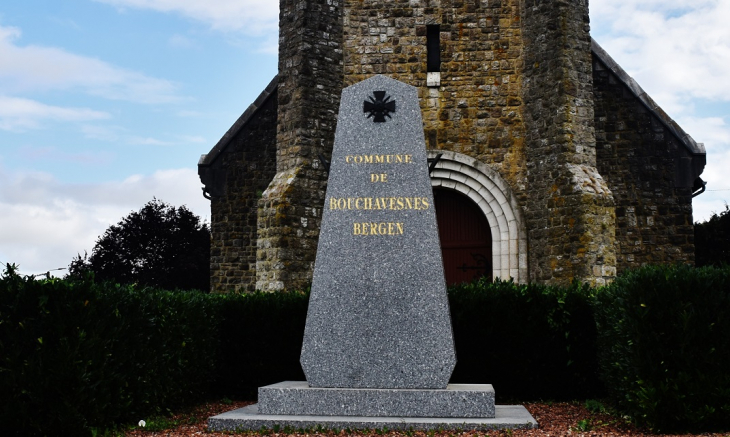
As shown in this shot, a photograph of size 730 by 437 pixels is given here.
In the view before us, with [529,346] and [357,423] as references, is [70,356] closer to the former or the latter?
[357,423]

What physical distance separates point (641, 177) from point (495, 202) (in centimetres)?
325

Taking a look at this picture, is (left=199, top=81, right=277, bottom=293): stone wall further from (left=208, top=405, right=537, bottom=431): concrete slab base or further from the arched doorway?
(left=208, top=405, right=537, bottom=431): concrete slab base

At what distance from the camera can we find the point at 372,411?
6137 mm

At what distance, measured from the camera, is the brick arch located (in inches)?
502

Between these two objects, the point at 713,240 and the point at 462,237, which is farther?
the point at 713,240

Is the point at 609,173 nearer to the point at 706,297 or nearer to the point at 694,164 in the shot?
the point at 694,164

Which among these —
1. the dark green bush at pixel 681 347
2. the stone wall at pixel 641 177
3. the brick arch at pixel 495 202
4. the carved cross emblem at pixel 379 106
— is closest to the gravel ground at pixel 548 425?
the dark green bush at pixel 681 347

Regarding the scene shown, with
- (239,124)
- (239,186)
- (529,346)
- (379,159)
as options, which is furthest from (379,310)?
(239,124)

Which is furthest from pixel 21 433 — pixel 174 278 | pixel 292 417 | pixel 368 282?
pixel 174 278

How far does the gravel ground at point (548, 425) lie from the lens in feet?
18.8

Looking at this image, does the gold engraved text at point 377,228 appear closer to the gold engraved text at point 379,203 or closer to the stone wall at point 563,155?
the gold engraved text at point 379,203

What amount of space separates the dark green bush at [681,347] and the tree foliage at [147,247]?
18845mm

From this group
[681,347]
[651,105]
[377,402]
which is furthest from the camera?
[651,105]

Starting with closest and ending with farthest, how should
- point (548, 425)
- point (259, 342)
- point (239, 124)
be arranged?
point (548, 425), point (259, 342), point (239, 124)
